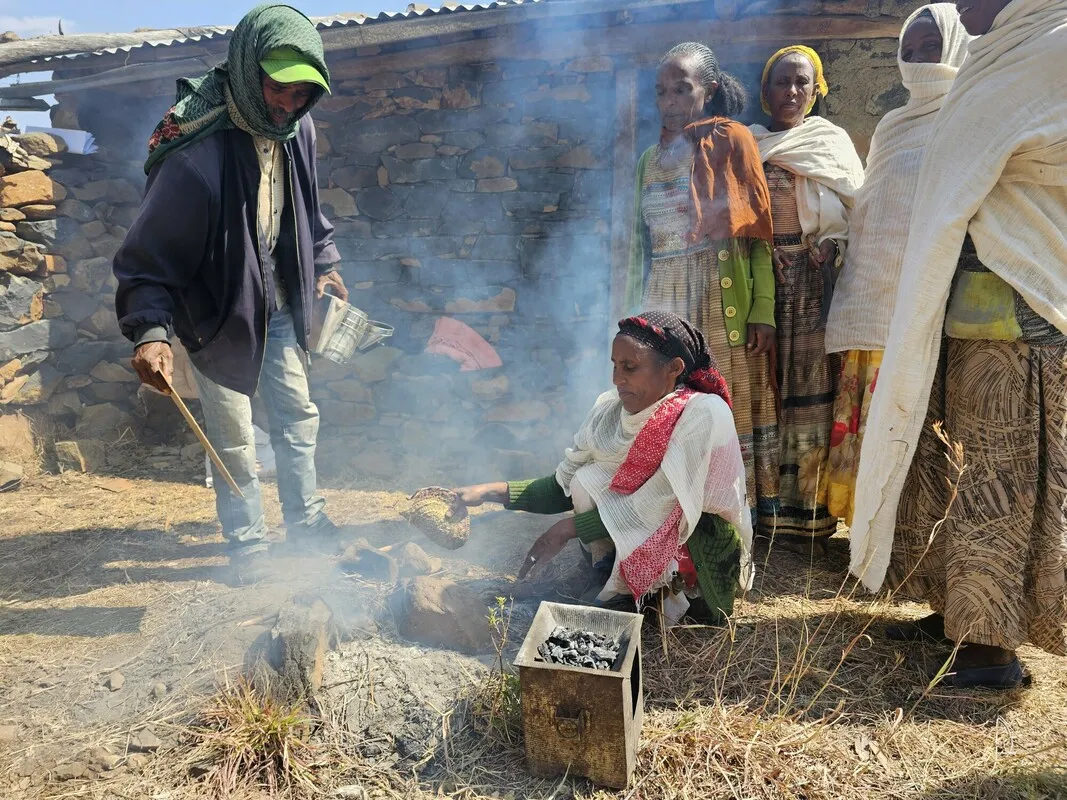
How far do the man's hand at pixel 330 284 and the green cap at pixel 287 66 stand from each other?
3.32 feet

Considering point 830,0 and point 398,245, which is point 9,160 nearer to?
point 398,245

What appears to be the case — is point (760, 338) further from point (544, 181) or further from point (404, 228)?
point (404, 228)

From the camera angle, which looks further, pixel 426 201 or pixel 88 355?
pixel 88 355

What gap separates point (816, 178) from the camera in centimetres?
320

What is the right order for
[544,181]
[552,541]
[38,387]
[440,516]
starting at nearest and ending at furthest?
[552,541] → [440,516] → [544,181] → [38,387]

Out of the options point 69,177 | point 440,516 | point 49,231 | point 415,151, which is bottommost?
point 440,516

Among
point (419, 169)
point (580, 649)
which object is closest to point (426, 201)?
point (419, 169)

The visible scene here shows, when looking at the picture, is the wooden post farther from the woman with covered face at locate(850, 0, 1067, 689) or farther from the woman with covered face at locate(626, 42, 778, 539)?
the woman with covered face at locate(850, 0, 1067, 689)

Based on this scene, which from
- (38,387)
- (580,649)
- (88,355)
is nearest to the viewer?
(580,649)

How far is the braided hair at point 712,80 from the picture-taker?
10.2 ft

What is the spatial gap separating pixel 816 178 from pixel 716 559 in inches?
71.9

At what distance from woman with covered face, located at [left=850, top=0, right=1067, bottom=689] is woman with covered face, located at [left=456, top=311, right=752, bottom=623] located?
555mm

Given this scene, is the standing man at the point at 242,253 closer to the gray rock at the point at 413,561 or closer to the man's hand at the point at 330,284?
the man's hand at the point at 330,284

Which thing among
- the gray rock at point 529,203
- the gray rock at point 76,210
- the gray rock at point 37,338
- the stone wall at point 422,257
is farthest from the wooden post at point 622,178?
the gray rock at point 37,338
